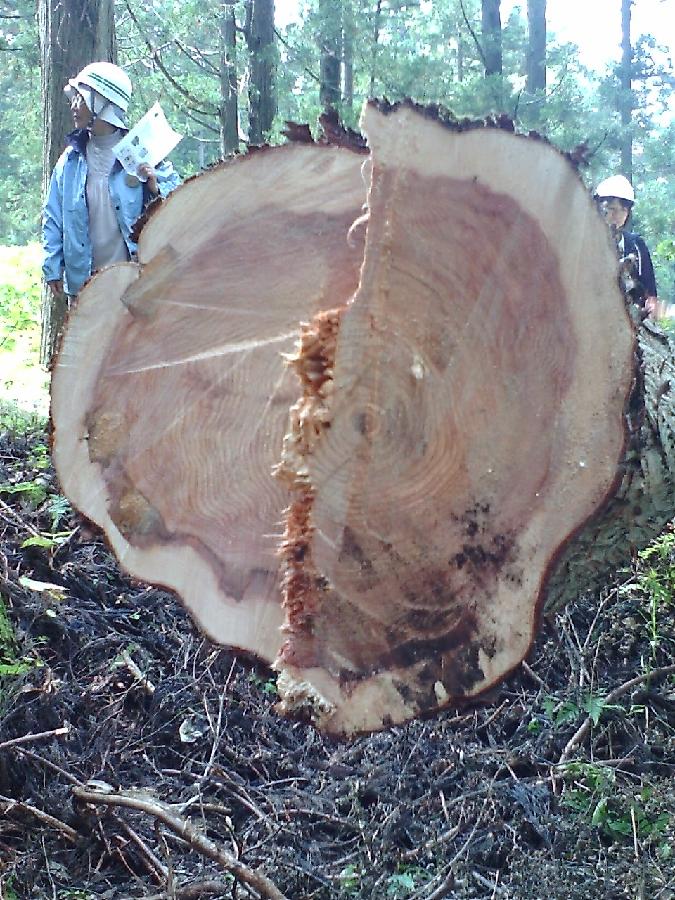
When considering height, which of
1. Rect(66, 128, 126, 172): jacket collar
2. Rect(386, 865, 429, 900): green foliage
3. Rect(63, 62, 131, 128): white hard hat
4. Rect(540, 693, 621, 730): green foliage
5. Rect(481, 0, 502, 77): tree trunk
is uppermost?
Rect(481, 0, 502, 77): tree trunk

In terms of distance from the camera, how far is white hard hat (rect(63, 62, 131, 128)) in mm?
3699

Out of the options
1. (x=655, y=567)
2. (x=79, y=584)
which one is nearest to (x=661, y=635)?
(x=655, y=567)

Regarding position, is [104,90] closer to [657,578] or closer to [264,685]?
[264,685]

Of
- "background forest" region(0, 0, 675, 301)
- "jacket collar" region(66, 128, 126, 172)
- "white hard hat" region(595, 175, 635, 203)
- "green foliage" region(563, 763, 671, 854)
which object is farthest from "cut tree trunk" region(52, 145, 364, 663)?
"white hard hat" region(595, 175, 635, 203)

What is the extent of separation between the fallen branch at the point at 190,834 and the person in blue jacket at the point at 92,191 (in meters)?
2.30

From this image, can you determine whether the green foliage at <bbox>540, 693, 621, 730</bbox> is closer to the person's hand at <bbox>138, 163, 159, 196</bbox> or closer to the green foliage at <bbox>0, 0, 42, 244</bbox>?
the person's hand at <bbox>138, 163, 159, 196</bbox>

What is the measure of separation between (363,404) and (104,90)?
2.67 meters

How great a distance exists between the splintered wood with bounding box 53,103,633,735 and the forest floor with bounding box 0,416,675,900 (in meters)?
0.23

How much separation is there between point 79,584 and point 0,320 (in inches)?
251

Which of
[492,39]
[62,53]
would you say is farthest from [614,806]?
[492,39]

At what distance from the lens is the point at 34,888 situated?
6.59 feet

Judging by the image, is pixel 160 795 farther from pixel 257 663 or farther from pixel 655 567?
pixel 655 567

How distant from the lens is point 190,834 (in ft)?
6.86

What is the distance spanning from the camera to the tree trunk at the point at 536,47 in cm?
1419
